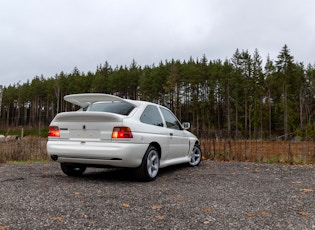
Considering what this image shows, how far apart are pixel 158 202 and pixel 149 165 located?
1682mm

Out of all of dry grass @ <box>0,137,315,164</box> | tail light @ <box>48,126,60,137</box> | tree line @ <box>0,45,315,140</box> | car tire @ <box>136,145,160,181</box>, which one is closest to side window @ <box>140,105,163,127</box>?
car tire @ <box>136,145,160,181</box>

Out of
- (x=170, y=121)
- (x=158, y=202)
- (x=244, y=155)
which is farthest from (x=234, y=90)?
(x=158, y=202)

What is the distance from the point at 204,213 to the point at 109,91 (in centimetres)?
6353

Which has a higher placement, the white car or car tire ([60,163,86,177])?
the white car

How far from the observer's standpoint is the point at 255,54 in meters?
54.7

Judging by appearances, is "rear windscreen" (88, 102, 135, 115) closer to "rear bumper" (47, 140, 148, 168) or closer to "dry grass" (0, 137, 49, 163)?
"rear bumper" (47, 140, 148, 168)

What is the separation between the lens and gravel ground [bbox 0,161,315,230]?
10.4ft

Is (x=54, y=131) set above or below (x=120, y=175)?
above

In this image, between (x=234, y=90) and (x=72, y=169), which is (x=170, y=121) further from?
(x=234, y=90)

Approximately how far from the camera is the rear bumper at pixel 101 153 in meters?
5.16

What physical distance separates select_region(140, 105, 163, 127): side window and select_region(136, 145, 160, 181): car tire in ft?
1.84

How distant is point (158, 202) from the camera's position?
13.4 ft

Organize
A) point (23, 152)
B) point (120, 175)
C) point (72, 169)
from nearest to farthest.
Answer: point (72, 169), point (120, 175), point (23, 152)

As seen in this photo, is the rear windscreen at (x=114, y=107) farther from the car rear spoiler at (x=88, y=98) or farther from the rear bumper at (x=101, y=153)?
the rear bumper at (x=101, y=153)
